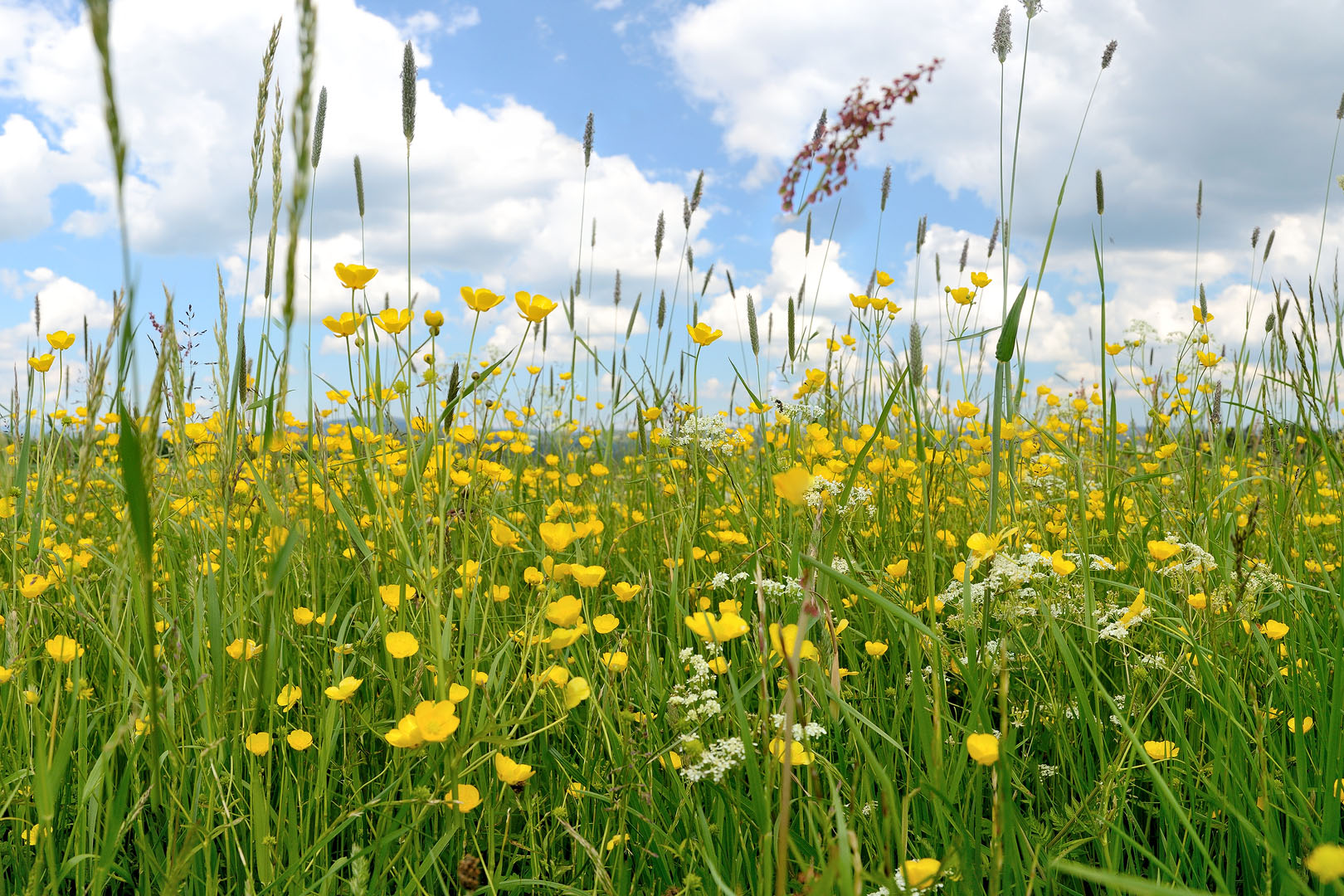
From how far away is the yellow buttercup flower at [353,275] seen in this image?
1827 millimetres

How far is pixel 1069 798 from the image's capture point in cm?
148

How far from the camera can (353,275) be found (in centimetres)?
184

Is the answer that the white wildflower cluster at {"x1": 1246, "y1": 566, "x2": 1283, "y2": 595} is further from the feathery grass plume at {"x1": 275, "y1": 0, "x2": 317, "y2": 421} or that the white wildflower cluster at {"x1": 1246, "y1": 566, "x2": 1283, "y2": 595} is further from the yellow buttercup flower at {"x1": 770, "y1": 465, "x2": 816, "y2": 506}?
the feathery grass plume at {"x1": 275, "y1": 0, "x2": 317, "y2": 421}

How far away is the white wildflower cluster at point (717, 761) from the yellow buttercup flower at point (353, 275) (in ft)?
4.32

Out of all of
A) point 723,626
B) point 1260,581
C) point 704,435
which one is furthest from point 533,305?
point 1260,581

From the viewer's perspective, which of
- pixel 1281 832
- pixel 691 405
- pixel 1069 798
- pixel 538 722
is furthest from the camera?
pixel 691 405

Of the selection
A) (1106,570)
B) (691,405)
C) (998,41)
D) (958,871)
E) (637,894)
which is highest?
(998,41)

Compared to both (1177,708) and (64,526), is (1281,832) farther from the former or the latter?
(64,526)

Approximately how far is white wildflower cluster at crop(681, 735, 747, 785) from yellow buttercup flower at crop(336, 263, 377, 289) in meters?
1.32

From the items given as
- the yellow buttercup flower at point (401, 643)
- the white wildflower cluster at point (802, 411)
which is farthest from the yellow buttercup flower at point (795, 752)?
the white wildflower cluster at point (802, 411)

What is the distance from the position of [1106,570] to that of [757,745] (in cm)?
150

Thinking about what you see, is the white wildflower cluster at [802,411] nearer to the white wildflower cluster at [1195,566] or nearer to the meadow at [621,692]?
the meadow at [621,692]

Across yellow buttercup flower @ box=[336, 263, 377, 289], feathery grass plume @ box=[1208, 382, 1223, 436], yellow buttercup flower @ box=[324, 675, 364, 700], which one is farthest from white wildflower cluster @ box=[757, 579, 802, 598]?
feathery grass plume @ box=[1208, 382, 1223, 436]

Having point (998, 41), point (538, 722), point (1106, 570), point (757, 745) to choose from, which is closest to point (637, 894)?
point (757, 745)
